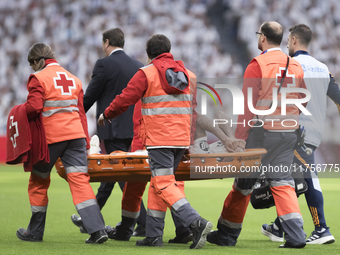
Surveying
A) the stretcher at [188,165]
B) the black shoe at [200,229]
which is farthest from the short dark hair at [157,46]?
the black shoe at [200,229]

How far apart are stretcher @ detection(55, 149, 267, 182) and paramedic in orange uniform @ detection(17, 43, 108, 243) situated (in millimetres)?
181

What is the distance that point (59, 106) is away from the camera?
14.7ft

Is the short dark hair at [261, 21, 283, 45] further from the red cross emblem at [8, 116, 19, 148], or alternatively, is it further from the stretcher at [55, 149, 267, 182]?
the red cross emblem at [8, 116, 19, 148]

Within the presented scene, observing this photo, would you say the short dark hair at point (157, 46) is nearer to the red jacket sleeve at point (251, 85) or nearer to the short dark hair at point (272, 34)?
the red jacket sleeve at point (251, 85)

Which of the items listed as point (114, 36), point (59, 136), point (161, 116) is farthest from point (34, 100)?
point (114, 36)

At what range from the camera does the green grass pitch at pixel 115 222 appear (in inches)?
162

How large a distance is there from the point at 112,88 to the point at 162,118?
145 centimetres

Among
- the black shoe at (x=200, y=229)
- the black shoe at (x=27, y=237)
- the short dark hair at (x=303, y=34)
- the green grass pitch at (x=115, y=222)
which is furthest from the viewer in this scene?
the short dark hair at (x=303, y=34)

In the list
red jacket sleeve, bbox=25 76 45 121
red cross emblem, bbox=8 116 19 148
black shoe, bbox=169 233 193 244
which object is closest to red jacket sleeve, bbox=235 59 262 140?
black shoe, bbox=169 233 193 244

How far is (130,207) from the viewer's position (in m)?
4.98

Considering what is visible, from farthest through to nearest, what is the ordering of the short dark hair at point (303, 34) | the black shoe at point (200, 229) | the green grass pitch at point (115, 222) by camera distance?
the short dark hair at point (303, 34)
the green grass pitch at point (115, 222)
the black shoe at point (200, 229)

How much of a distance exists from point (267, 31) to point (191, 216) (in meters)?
1.76

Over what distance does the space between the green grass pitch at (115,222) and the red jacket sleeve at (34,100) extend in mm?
1107

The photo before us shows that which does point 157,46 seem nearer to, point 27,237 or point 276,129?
point 276,129
